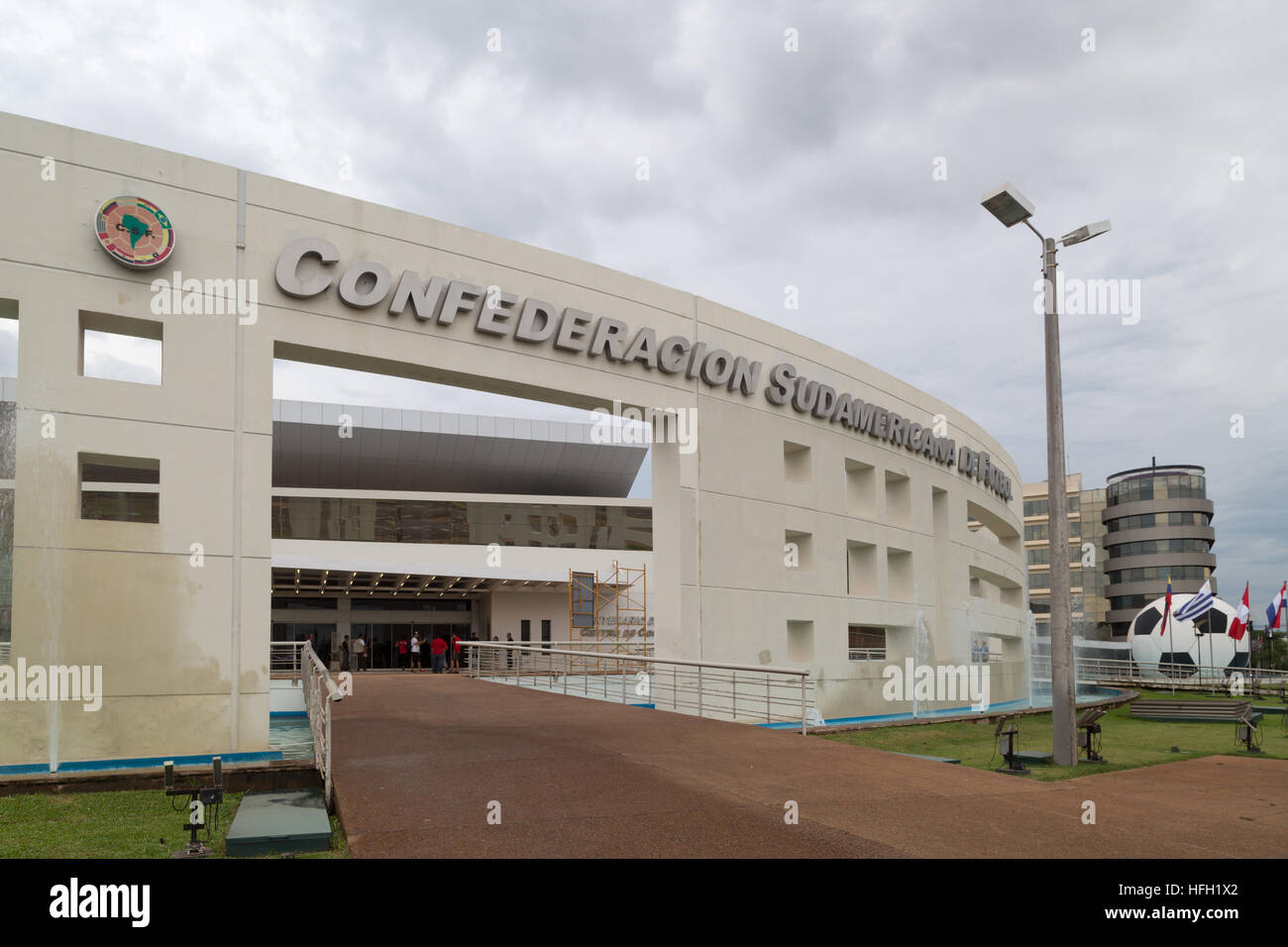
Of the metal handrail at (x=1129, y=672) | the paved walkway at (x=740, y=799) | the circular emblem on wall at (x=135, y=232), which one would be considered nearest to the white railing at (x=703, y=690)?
the paved walkway at (x=740, y=799)

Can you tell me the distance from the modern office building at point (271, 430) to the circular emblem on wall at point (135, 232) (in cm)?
4

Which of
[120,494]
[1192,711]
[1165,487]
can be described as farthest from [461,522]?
[1165,487]

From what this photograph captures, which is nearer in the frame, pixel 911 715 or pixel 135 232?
pixel 135 232

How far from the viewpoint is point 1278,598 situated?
34.8 meters

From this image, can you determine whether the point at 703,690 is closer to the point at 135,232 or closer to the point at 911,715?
the point at 911,715

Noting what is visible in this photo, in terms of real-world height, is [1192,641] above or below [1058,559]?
below

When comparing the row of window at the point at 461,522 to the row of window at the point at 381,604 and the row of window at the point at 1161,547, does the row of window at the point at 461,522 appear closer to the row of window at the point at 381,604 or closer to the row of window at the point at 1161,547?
the row of window at the point at 381,604

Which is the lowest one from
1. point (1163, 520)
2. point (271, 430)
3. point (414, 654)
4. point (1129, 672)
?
point (1129, 672)

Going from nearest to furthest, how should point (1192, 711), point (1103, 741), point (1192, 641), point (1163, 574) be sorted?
point (1103, 741), point (1192, 711), point (1192, 641), point (1163, 574)

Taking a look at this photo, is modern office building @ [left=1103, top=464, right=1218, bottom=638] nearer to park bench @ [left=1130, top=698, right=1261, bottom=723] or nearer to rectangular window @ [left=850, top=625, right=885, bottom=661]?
rectangular window @ [left=850, top=625, right=885, bottom=661]

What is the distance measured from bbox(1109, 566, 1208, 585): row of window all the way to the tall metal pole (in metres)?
85.3

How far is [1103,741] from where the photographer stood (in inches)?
595

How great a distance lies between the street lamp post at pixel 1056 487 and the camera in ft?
37.7

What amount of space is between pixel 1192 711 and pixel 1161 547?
7951 cm
